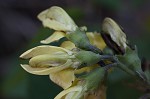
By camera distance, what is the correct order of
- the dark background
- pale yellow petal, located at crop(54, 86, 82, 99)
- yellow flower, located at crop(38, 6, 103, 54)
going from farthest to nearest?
the dark background, yellow flower, located at crop(38, 6, 103, 54), pale yellow petal, located at crop(54, 86, 82, 99)

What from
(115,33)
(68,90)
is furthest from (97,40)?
(68,90)

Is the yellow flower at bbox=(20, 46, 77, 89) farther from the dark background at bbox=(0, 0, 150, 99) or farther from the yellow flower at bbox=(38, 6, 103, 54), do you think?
the dark background at bbox=(0, 0, 150, 99)

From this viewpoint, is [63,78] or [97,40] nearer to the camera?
[63,78]

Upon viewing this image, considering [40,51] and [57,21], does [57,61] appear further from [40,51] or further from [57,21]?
[57,21]

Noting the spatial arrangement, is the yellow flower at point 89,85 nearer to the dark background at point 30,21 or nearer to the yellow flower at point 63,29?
the yellow flower at point 63,29

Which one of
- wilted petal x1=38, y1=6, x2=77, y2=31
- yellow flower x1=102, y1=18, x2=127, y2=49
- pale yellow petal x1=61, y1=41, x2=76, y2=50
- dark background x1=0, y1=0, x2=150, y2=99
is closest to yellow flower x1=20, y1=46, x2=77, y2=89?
pale yellow petal x1=61, y1=41, x2=76, y2=50

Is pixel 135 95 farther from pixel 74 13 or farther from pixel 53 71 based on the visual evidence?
pixel 53 71

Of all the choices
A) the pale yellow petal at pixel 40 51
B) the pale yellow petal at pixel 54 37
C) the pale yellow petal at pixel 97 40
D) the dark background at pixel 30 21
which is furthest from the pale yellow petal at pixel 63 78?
the dark background at pixel 30 21

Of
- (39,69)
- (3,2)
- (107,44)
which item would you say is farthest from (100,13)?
(39,69)
